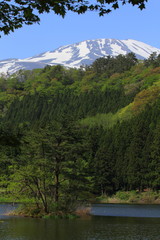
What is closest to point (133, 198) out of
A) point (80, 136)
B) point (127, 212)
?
point (127, 212)

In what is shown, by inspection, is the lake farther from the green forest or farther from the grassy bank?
the grassy bank

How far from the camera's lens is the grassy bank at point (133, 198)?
210 feet

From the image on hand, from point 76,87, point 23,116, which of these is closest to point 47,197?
point 23,116

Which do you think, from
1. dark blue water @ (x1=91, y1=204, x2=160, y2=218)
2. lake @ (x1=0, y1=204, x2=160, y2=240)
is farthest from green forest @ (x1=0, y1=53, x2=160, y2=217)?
lake @ (x1=0, y1=204, x2=160, y2=240)

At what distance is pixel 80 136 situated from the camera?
124 ft

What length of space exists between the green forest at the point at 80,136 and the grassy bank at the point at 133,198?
118 centimetres

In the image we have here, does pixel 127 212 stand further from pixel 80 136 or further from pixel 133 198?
pixel 133 198

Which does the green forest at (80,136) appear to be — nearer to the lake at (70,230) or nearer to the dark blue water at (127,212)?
the dark blue water at (127,212)

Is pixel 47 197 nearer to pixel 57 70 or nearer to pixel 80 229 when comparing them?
pixel 80 229

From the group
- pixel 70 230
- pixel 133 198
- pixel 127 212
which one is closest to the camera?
pixel 70 230

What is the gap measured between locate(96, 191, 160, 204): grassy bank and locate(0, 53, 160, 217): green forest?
46.4 inches

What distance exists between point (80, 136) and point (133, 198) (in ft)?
98.5

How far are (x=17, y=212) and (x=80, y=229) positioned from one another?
9.94 metres

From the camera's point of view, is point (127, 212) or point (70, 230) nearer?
point (70, 230)
